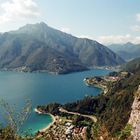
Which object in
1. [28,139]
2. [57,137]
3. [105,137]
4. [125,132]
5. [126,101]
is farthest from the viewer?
[126,101]

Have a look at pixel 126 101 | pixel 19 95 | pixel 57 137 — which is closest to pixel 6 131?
pixel 57 137

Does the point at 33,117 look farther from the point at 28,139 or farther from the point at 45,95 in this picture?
the point at 28,139

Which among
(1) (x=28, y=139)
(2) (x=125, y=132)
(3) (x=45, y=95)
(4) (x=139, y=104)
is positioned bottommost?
(3) (x=45, y=95)

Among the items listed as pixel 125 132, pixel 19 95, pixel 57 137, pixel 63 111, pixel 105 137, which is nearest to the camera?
pixel 105 137

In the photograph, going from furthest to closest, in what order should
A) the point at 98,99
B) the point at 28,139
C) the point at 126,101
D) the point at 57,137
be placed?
the point at 98,99 < the point at 126,101 < the point at 28,139 < the point at 57,137

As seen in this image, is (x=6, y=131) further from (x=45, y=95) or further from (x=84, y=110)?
(x=45, y=95)

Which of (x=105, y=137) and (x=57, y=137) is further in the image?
(x=57, y=137)

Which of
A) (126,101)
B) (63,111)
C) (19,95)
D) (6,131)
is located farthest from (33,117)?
(6,131)

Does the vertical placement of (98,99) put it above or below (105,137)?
below

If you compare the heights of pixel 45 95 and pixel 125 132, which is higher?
pixel 125 132
